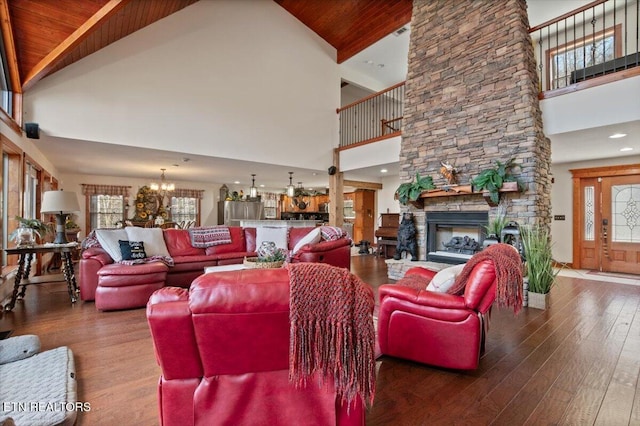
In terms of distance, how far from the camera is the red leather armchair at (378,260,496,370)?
2023 mm

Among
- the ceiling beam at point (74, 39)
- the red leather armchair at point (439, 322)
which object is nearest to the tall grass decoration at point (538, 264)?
the red leather armchair at point (439, 322)

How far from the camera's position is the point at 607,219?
5.91 meters

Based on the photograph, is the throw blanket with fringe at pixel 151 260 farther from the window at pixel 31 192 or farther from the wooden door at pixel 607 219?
the wooden door at pixel 607 219

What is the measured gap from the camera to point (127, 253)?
4.02 m

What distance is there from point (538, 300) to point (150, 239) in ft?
17.7

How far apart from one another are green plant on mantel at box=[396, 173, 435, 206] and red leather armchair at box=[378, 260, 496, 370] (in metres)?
3.06

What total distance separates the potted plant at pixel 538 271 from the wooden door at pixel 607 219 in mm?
3454

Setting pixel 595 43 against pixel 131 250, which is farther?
pixel 595 43

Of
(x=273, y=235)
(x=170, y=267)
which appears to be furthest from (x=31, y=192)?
(x=273, y=235)

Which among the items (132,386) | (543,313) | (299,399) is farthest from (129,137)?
(543,313)

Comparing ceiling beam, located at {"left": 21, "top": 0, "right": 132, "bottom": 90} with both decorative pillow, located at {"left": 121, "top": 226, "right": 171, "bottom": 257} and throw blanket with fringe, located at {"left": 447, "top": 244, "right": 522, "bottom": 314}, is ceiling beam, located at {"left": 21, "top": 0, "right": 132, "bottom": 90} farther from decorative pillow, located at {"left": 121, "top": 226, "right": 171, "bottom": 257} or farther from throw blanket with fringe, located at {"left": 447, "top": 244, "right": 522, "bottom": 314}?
throw blanket with fringe, located at {"left": 447, "top": 244, "right": 522, "bottom": 314}

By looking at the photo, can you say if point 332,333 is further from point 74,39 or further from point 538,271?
point 74,39

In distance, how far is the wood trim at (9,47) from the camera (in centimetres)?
345

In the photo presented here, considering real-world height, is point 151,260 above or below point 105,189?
below
